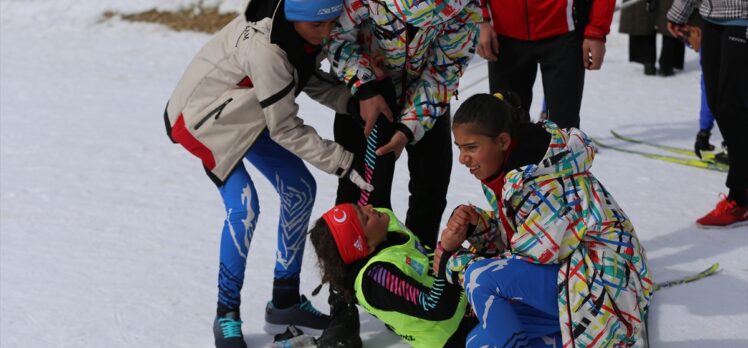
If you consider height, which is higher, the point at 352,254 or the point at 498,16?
the point at 498,16

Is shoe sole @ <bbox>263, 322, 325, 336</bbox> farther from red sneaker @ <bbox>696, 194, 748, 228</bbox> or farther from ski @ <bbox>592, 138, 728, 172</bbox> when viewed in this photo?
ski @ <bbox>592, 138, 728, 172</bbox>

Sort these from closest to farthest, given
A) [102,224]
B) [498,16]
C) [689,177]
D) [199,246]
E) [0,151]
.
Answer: [498,16] → [199,246] → [102,224] → [689,177] → [0,151]

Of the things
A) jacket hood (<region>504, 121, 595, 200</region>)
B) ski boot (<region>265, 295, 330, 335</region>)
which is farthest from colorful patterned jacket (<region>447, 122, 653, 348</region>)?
ski boot (<region>265, 295, 330, 335</region>)

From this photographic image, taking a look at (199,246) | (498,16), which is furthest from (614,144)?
(199,246)

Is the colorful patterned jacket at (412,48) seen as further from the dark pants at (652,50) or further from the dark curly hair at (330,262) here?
the dark pants at (652,50)

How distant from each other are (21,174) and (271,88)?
9.40ft

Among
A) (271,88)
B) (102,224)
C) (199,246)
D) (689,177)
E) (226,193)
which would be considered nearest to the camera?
(271,88)

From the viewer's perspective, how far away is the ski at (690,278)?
3.83 metres

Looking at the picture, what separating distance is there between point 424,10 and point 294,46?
0.42m

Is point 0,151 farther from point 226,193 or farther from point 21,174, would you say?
point 226,193

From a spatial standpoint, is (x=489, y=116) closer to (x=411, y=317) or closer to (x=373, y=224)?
(x=373, y=224)

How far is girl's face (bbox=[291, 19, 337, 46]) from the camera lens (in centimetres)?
301

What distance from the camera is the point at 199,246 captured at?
435 centimetres

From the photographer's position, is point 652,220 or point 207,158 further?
point 652,220
